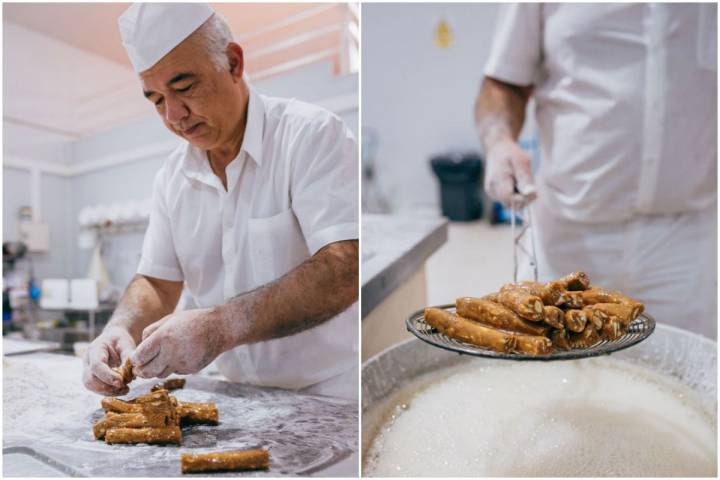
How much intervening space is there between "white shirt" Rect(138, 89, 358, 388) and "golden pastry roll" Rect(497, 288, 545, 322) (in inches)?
14.8

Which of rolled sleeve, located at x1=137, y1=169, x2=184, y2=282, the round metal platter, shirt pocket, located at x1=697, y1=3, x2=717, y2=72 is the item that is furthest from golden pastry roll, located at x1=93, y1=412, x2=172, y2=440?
shirt pocket, located at x1=697, y1=3, x2=717, y2=72

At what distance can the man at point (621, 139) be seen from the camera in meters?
1.26

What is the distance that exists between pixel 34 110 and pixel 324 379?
0.90 m

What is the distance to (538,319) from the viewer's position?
891mm

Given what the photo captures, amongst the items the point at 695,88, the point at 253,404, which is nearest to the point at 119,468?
the point at 253,404

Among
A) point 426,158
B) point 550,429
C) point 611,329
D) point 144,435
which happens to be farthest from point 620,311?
point 144,435

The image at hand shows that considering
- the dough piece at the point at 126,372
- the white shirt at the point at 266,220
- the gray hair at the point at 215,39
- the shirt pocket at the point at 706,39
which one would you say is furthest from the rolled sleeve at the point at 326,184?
the shirt pocket at the point at 706,39

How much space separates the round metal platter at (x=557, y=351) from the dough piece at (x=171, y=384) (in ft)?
1.68

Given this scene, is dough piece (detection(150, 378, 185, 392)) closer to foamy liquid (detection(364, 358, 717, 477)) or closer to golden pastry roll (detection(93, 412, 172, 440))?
golden pastry roll (detection(93, 412, 172, 440))

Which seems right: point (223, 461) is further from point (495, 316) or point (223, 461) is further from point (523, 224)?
point (523, 224)

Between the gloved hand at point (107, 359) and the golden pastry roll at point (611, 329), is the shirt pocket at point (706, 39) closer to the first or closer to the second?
the golden pastry roll at point (611, 329)

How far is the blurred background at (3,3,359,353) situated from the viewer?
4.04 feet

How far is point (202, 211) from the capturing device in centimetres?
120

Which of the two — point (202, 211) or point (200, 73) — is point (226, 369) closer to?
Result: point (202, 211)
